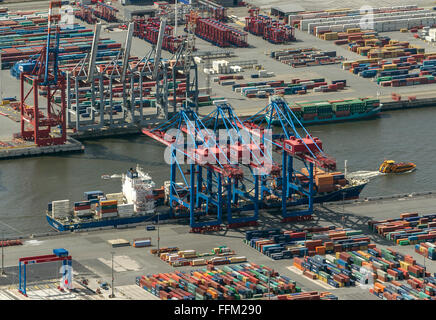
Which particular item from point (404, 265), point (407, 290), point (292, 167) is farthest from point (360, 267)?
point (292, 167)

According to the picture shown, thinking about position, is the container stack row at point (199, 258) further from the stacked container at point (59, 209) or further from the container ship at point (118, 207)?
the stacked container at point (59, 209)

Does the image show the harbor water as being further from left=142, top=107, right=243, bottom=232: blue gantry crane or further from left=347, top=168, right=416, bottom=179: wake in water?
left=142, top=107, right=243, bottom=232: blue gantry crane

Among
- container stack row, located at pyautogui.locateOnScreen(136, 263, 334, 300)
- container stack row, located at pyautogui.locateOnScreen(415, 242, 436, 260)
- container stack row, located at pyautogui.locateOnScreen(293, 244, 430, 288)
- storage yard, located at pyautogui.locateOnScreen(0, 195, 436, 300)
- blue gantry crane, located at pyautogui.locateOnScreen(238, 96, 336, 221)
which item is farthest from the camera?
blue gantry crane, located at pyautogui.locateOnScreen(238, 96, 336, 221)

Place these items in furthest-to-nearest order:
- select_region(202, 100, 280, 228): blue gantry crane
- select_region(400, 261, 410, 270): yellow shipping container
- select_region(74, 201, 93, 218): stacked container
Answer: select_region(202, 100, 280, 228): blue gantry crane
select_region(74, 201, 93, 218): stacked container
select_region(400, 261, 410, 270): yellow shipping container

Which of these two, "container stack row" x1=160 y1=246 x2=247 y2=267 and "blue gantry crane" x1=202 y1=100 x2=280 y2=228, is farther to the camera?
"blue gantry crane" x1=202 y1=100 x2=280 y2=228

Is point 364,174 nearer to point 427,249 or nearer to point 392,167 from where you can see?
point 392,167

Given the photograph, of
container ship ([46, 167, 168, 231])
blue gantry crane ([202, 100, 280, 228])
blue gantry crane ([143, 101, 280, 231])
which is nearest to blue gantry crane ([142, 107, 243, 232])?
blue gantry crane ([143, 101, 280, 231])

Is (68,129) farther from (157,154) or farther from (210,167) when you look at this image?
(210,167)

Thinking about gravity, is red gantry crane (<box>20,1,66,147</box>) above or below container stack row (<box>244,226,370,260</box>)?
above
